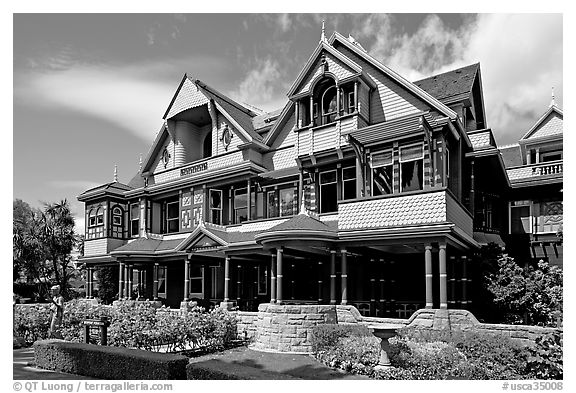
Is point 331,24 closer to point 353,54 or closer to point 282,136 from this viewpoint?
point 353,54

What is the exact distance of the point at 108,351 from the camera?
44.6 feet

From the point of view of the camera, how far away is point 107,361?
530 inches

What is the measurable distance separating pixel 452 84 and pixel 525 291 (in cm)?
992

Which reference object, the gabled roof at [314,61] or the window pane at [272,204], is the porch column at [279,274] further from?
the gabled roof at [314,61]

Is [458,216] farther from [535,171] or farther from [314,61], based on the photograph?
[314,61]

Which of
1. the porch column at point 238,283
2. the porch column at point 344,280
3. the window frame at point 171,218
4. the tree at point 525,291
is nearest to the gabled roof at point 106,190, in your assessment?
the window frame at point 171,218

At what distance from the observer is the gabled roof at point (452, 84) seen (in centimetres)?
2180

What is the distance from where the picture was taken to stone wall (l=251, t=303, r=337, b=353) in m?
17.0

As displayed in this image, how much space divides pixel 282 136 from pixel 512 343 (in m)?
15.1

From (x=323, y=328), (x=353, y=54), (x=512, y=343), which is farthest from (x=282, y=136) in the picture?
(x=512, y=343)

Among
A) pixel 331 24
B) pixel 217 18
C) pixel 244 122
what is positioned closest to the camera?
pixel 217 18

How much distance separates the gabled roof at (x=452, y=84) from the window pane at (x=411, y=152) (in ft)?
Answer: 13.9

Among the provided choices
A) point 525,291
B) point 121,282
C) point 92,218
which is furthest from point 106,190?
point 525,291

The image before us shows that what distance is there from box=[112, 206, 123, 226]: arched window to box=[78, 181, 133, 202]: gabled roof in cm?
99
